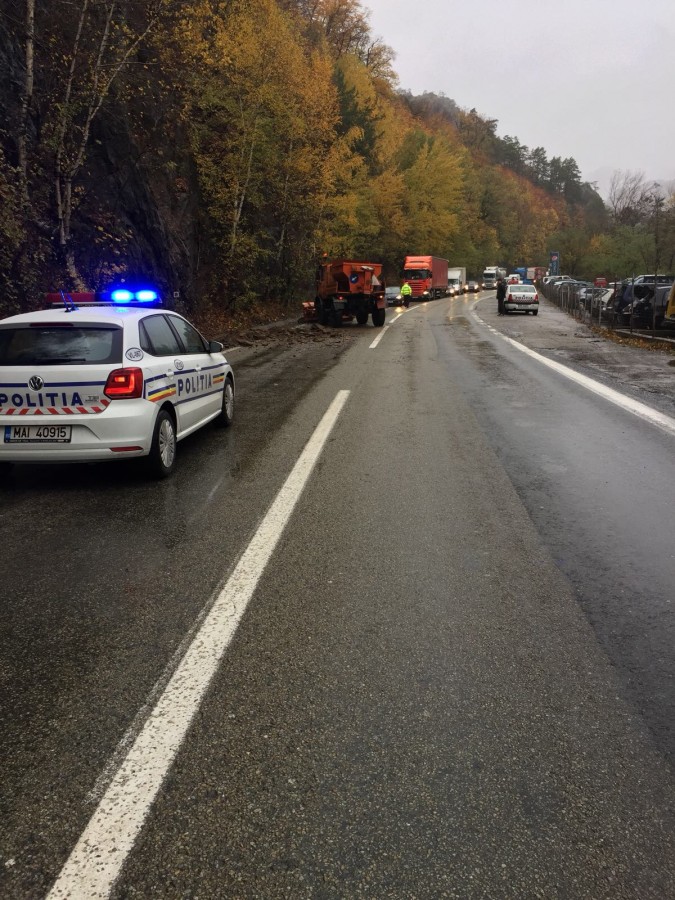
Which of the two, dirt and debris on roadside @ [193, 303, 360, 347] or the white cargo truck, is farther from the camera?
the white cargo truck

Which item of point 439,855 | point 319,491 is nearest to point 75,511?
point 319,491

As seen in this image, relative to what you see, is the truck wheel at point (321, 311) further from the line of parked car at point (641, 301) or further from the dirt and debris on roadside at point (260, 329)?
the line of parked car at point (641, 301)

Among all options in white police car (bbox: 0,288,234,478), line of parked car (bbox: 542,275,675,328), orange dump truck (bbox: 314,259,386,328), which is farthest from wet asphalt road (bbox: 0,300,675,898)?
orange dump truck (bbox: 314,259,386,328)

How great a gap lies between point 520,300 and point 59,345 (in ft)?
109

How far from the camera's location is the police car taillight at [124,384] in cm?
586

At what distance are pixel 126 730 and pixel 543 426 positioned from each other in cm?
686

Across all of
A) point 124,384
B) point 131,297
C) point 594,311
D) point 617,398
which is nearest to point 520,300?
point 594,311

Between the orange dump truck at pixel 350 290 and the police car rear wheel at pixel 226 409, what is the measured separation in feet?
60.4

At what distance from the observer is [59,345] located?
591cm

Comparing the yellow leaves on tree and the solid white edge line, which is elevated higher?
the yellow leaves on tree

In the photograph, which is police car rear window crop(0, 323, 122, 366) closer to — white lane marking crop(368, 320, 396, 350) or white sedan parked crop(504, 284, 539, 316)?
white lane marking crop(368, 320, 396, 350)

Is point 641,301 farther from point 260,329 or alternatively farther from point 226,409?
point 226,409

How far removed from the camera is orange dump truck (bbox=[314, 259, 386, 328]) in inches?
1038

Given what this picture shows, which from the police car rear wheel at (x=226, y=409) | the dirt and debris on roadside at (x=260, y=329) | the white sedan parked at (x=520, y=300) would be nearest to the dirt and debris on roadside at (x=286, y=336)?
the dirt and debris on roadside at (x=260, y=329)
